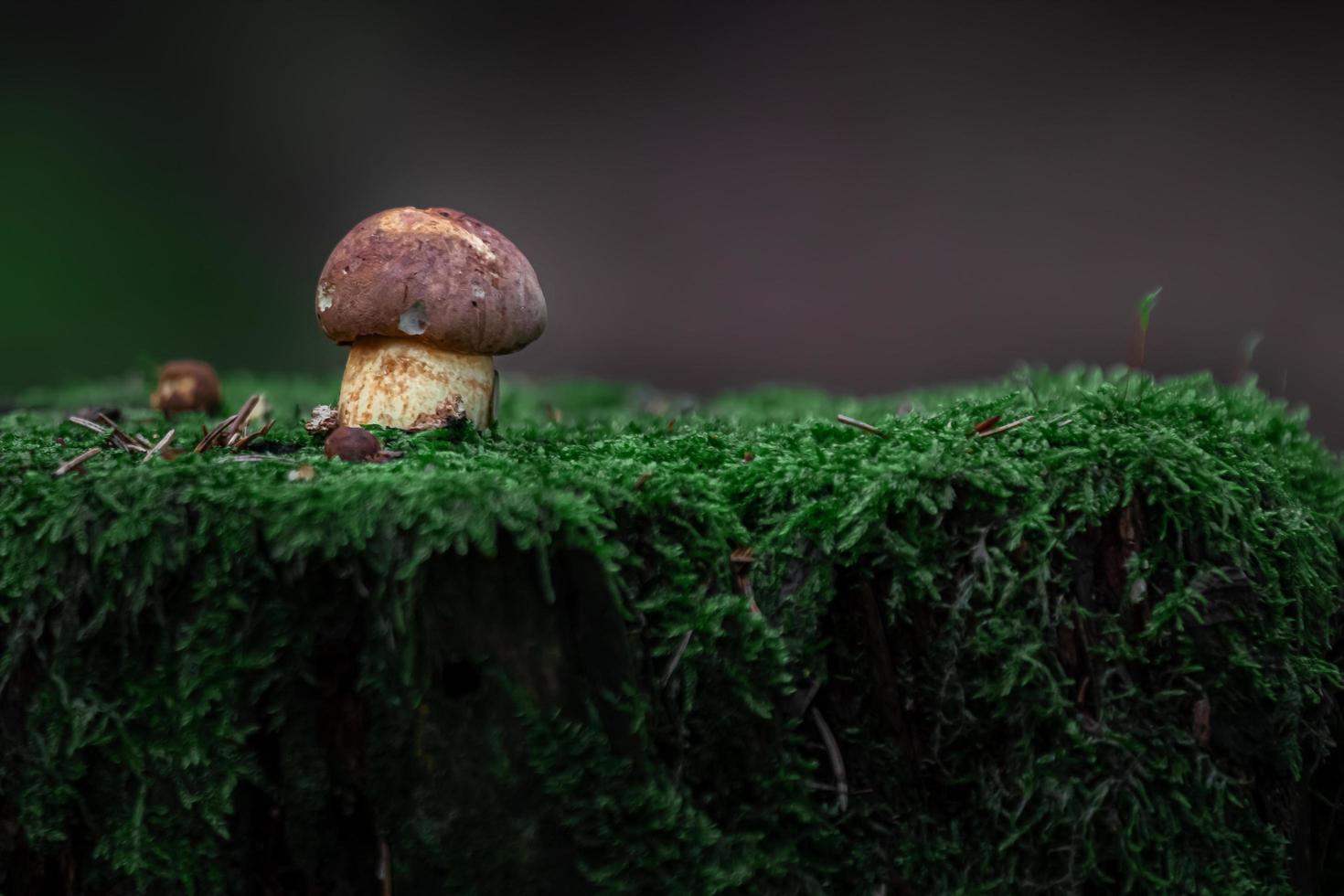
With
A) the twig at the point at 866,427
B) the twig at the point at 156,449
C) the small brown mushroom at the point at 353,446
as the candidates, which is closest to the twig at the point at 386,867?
the small brown mushroom at the point at 353,446

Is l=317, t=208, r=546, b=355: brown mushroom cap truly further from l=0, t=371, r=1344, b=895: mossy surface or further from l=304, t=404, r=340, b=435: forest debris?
l=0, t=371, r=1344, b=895: mossy surface

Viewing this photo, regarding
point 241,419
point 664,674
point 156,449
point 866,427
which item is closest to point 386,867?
point 664,674

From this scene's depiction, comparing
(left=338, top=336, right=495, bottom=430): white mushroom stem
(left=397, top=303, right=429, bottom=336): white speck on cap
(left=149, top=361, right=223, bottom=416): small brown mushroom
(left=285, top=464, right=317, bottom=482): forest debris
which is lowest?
(left=285, top=464, right=317, bottom=482): forest debris

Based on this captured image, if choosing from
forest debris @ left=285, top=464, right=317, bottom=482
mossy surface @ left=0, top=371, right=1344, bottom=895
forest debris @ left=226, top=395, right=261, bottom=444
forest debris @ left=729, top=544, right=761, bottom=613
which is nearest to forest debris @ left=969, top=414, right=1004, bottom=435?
mossy surface @ left=0, top=371, right=1344, bottom=895

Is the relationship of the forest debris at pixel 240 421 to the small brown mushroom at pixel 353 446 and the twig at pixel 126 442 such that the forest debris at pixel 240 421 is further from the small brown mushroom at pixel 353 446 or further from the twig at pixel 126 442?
the small brown mushroom at pixel 353 446

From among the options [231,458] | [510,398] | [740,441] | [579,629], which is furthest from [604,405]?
[579,629]

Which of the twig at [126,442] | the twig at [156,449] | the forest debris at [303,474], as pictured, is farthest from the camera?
the twig at [126,442]
